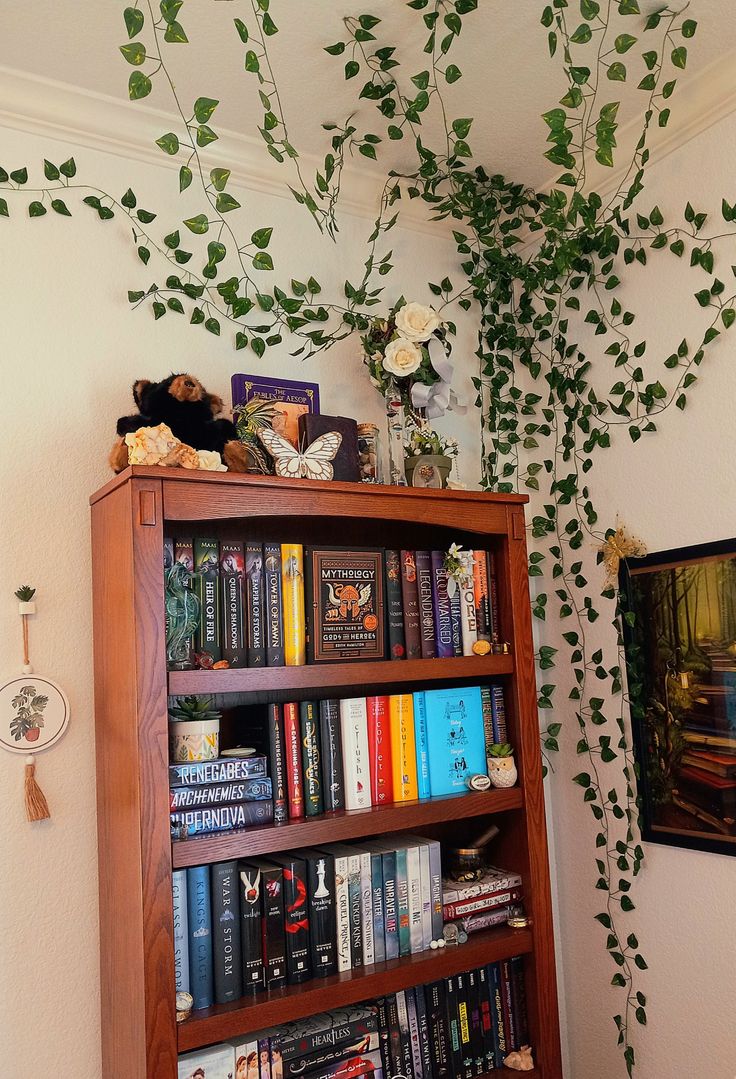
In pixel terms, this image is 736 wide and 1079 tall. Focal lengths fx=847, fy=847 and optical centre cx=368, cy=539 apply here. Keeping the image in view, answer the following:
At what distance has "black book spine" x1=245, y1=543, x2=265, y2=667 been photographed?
5.46 feet

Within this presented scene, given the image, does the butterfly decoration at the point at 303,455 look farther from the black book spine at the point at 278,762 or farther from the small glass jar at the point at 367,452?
the black book spine at the point at 278,762

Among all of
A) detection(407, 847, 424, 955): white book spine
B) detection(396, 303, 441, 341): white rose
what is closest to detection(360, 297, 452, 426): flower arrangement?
detection(396, 303, 441, 341): white rose

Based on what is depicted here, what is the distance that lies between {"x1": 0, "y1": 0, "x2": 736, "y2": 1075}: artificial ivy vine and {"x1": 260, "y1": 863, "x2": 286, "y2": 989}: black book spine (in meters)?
0.90

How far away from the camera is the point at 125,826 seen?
1498mm

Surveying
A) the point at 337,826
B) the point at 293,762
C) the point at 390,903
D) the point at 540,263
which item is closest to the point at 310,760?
the point at 293,762

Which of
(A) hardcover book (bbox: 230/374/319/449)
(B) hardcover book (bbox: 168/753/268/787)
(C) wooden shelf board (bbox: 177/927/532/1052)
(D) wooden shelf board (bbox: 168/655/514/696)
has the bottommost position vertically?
(C) wooden shelf board (bbox: 177/927/532/1052)

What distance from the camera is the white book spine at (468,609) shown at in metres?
1.94

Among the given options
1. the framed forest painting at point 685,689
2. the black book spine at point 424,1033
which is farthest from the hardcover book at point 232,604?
the framed forest painting at point 685,689

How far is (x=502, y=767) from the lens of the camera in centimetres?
189

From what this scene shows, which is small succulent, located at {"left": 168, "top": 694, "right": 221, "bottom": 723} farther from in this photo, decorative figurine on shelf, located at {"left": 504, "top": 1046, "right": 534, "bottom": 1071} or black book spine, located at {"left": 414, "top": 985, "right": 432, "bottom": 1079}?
decorative figurine on shelf, located at {"left": 504, "top": 1046, "right": 534, "bottom": 1071}

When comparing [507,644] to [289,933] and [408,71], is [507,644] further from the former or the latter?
[408,71]

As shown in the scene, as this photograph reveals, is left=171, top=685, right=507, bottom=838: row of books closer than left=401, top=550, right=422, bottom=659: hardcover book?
Yes

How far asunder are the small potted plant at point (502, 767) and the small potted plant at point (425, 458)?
0.62 metres

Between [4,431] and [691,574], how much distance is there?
59.0 inches
